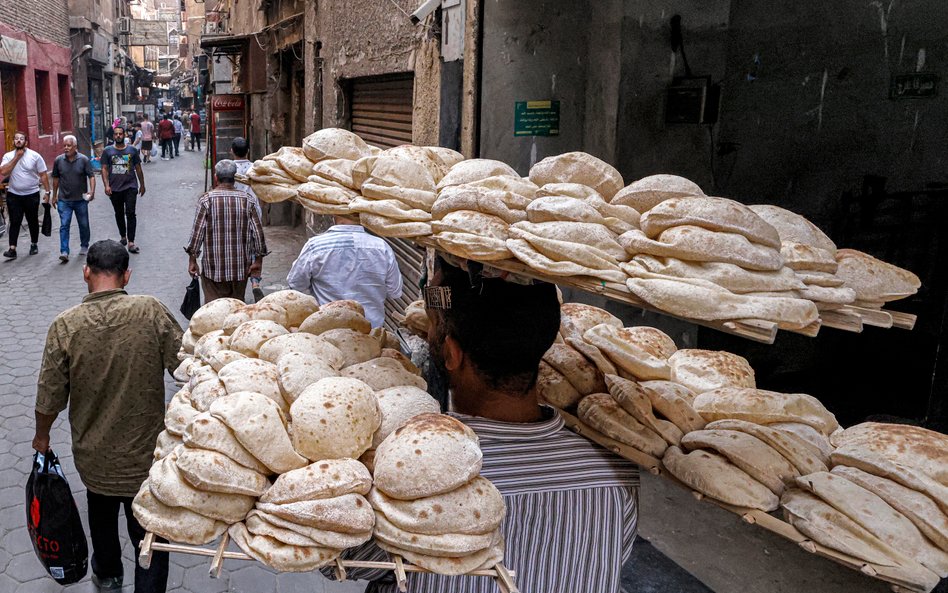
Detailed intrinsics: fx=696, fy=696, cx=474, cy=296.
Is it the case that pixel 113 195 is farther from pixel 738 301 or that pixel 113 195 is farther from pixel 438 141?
pixel 738 301

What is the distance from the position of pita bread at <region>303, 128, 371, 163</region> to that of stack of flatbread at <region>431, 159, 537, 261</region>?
0.47 meters

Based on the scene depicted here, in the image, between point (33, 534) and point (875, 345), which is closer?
point (33, 534)

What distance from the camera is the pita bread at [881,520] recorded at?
1309mm

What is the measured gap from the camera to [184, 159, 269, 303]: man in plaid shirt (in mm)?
6207

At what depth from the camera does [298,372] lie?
1808mm

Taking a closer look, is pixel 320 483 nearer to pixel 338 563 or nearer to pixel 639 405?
pixel 338 563

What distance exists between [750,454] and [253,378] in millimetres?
1225

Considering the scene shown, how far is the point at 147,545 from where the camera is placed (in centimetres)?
137

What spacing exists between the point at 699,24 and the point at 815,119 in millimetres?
1142

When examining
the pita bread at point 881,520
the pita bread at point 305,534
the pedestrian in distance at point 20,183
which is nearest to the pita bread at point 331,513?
the pita bread at point 305,534

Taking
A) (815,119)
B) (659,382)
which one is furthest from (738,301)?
(815,119)

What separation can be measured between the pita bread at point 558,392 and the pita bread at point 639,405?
4.7 inches

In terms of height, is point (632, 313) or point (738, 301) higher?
point (738, 301)

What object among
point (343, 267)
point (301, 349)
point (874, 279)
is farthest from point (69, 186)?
point (874, 279)
